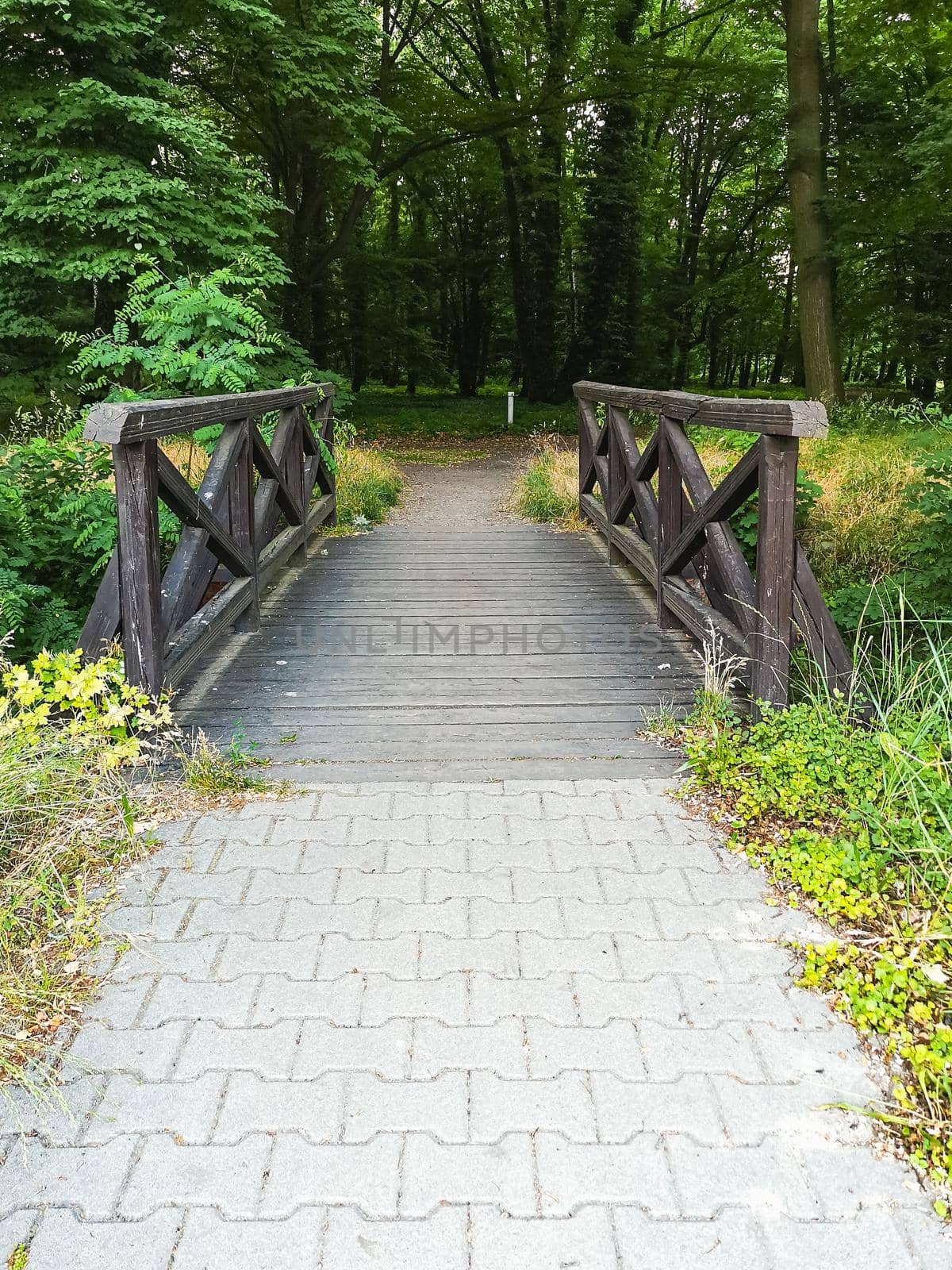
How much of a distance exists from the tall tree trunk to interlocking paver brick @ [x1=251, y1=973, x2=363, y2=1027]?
12012 millimetres

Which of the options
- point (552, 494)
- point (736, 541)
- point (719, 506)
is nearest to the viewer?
point (719, 506)

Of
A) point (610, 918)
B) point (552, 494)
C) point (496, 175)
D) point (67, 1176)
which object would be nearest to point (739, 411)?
point (610, 918)

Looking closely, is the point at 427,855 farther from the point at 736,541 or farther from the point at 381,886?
the point at 736,541

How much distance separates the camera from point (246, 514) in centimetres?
547

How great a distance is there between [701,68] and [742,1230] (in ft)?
55.8

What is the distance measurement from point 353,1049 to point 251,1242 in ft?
1.69

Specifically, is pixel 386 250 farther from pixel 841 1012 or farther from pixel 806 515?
pixel 841 1012

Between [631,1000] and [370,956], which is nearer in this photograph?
[631,1000]

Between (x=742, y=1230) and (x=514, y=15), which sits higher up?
(x=514, y=15)

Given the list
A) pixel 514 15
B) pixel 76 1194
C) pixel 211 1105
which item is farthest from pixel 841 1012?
pixel 514 15

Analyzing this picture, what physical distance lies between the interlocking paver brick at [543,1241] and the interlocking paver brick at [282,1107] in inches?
14.9

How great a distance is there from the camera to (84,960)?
8.39ft

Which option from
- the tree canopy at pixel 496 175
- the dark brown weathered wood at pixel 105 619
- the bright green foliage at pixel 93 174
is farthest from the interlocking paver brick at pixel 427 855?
the bright green foliage at pixel 93 174

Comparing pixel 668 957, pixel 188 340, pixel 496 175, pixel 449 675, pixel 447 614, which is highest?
pixel 496 175
